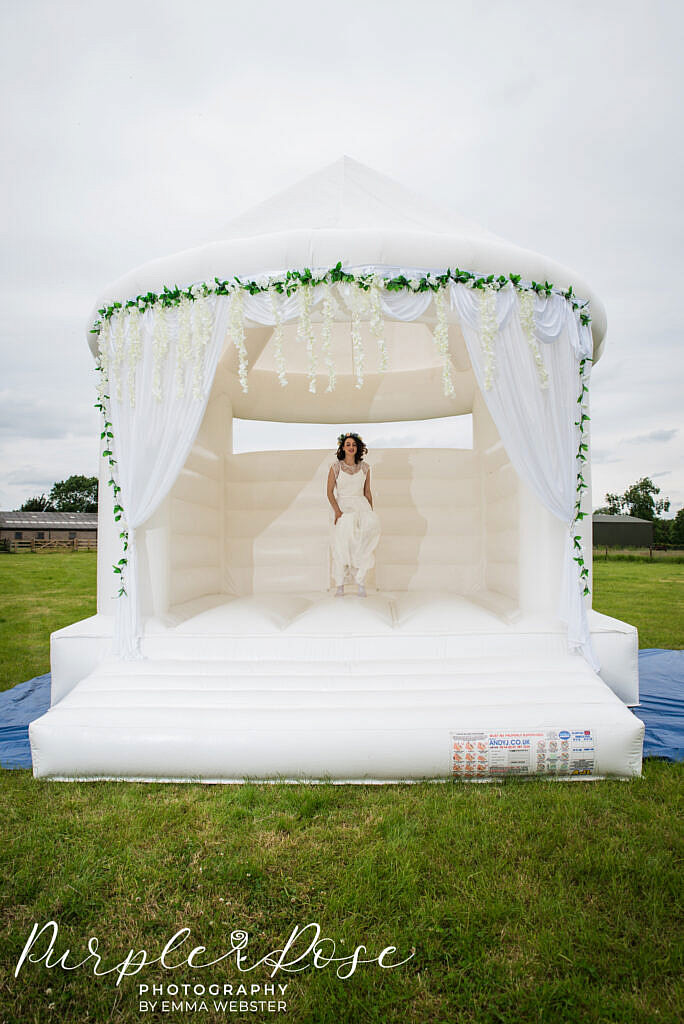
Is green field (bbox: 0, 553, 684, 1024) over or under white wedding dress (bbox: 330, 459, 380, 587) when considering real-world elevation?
under

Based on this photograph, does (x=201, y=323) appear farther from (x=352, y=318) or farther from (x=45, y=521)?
(x=45, y=521)

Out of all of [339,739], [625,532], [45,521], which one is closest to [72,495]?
[45,521]

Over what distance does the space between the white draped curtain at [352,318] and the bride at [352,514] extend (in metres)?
1.81

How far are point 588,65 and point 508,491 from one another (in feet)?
11.3

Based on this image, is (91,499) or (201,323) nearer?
(201,323)

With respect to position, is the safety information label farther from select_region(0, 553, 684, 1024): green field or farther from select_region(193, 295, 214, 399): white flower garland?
select_region(193, 295, 214, 399): white flower garland

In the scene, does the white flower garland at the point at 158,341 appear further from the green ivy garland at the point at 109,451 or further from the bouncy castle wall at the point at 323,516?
the bouncy castle wall at the point at 323,516

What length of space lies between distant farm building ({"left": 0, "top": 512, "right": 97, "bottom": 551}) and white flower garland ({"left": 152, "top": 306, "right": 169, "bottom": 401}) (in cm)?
1909

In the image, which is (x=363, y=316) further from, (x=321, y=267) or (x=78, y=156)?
(x=78, y=156)

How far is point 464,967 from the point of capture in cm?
167

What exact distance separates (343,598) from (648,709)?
2.23m

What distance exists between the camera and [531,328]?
3674mm

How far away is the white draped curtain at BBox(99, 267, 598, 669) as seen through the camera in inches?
141

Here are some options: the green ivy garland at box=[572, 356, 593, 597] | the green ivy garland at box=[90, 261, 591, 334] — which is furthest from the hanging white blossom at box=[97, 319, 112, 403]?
the green ivy garland at box=[572, 356, 593, 597]
